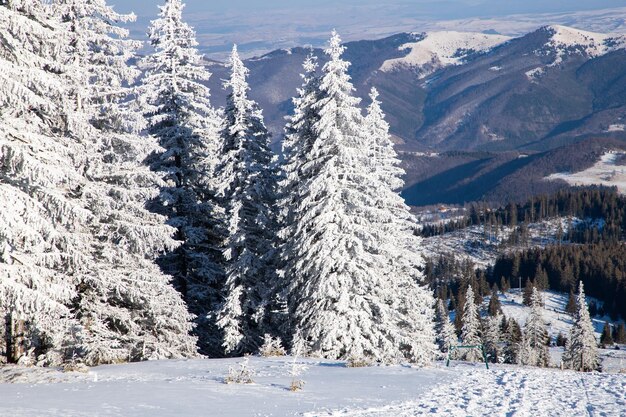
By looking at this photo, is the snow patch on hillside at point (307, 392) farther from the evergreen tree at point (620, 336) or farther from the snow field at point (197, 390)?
the evergreen tree at point (620, 336)

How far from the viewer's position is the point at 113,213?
68.5ft

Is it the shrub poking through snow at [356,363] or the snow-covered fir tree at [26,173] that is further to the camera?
the shrub poking through snow at [356,363]

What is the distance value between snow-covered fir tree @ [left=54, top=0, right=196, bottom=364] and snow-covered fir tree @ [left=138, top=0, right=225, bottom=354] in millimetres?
5012

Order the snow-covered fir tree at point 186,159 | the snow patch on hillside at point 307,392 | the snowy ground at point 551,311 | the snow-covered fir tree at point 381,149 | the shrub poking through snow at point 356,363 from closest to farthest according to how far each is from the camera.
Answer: the snow patch on hillside at point 307,392, the shrub poking through snow at point 356,363, the snow-covered fir tree at point 186,159, the snow-covered fir tree at point 381,149, the snowy ground at point 551,311

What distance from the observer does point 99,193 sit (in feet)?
63.9

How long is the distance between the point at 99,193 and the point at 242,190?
425 inches

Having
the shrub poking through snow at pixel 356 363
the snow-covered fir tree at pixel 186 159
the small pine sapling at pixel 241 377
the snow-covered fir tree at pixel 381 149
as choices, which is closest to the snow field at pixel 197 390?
the small pine sapling at pixel 241 377

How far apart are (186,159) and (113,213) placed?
31.0 ft

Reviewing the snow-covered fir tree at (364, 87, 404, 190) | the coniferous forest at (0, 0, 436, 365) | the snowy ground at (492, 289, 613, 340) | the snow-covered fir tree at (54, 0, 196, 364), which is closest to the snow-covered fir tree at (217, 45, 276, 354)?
the coniferous forest at (0, 0, 436, 365)

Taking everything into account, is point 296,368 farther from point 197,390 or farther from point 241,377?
point 197,390

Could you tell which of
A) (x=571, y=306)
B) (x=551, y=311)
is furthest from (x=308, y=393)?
(x=551, y=311)

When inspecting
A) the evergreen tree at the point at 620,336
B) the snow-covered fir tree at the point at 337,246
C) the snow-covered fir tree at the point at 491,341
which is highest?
the snow-covered fir tree at the point at 337,246

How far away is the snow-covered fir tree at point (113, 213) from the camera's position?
19797 millimetres

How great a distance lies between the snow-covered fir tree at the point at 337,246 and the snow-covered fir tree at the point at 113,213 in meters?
5.38
